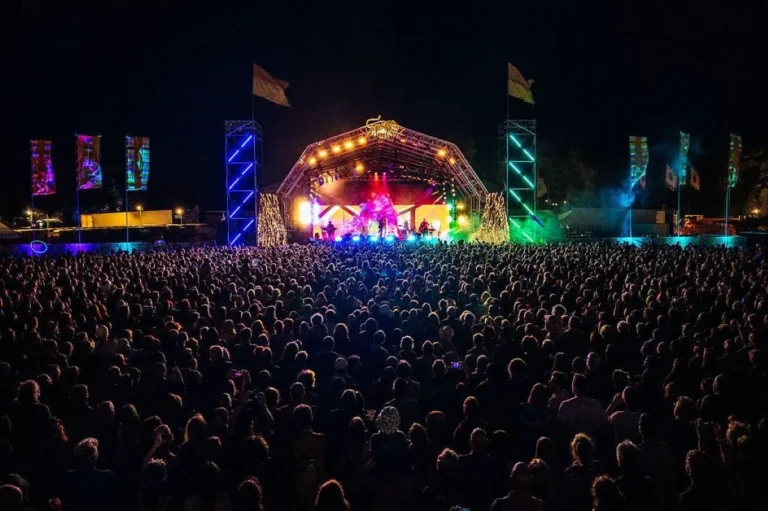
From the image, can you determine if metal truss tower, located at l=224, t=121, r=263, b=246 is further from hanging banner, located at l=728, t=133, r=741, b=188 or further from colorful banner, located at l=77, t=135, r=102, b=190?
hanging banner, located at l=728, t=133, r=741, b=188

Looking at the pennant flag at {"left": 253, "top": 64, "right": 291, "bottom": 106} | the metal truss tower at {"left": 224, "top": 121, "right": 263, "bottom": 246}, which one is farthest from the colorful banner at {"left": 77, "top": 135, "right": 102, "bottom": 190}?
the pennant flag at {"left": 253, "top": 64, "right": 291, "bottom": 106}

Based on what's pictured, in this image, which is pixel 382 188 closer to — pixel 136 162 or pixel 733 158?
pixel 136 162

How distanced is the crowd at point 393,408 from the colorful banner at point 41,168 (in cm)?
1600

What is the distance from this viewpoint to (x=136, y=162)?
25.4 m

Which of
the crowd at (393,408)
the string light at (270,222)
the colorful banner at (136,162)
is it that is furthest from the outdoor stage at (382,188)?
the crowd at (393,408)

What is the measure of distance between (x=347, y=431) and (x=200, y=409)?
79.6 inches

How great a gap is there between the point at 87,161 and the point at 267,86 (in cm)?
843

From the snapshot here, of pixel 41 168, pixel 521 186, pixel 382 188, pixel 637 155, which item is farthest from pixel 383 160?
pixel 41 168

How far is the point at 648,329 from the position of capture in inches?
312

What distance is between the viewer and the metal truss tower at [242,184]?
27.3m

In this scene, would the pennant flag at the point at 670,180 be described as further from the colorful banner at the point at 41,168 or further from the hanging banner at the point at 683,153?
the colorful banner at the point at 41,168

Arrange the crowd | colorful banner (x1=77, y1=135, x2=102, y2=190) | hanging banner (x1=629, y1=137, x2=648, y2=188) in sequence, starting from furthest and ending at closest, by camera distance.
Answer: hanging banner (x1=629, y1=137, x2=648, y2=188), colorful banner (x1=77, y1=135, x2=102, y2=190), the crowd

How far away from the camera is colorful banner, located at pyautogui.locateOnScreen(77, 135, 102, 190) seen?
2419 centimetres

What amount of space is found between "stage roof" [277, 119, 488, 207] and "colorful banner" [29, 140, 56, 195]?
10.3 meters
